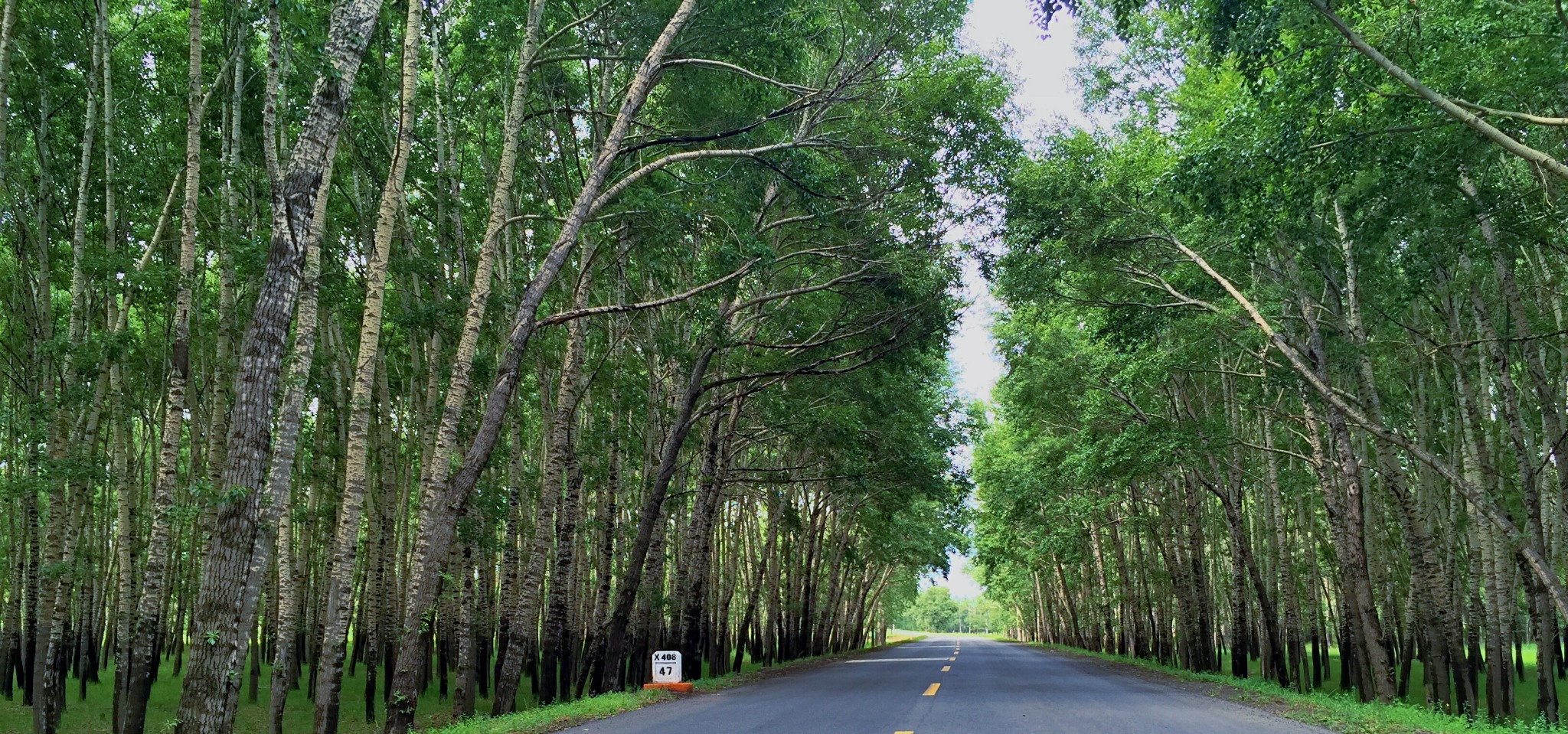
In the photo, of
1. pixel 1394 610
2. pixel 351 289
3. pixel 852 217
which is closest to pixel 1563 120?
pixel 852 217

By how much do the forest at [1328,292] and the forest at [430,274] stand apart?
9.78 ft

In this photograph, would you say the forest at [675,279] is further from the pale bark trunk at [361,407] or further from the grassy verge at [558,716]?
the grassy verge at [558,716]

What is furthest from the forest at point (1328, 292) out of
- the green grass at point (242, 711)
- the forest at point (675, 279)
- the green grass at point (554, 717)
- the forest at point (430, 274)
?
the green grass at point (242, 711)

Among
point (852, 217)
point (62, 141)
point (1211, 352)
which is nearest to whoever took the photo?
point (62, 141)

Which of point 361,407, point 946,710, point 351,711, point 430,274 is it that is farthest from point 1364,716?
point 351,711

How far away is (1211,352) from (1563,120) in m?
13.8

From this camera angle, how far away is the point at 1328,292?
54.6ft

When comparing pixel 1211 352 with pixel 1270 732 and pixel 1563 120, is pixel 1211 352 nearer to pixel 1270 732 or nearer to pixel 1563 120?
pixel 1270 732

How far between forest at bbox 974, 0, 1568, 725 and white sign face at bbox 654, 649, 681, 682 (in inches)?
347

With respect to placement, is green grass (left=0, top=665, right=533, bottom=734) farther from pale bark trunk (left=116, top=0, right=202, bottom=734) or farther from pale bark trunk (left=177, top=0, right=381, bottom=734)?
pale bark trunk (left=177, top=0, right=381, bottom=734)

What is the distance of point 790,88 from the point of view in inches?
441

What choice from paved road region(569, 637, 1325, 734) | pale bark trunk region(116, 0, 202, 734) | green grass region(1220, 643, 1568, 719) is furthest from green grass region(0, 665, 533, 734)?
green grass region(1220, 643, 1568, 719)

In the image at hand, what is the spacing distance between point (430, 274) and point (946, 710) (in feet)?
31.7

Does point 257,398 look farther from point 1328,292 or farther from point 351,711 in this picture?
point 1328,292
